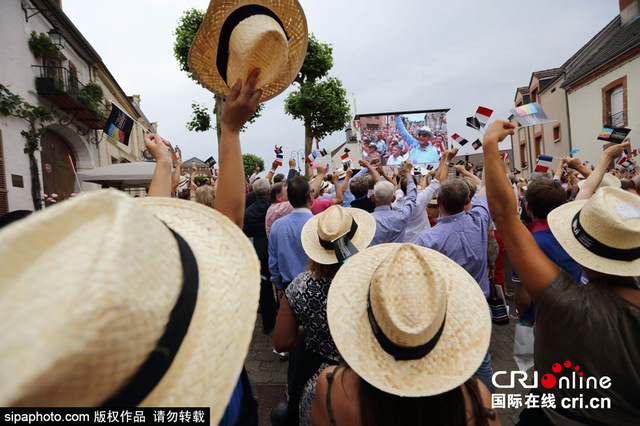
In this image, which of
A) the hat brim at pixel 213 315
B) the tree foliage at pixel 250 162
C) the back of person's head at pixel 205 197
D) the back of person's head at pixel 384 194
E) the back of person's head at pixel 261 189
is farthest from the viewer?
the tree foliage at pixel 250 162

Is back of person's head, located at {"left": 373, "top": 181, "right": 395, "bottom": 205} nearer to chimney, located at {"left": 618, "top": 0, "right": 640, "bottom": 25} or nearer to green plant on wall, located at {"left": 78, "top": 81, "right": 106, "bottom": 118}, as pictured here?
green plant on wall, located at {"left": 78, "top": 81, "right": 106, "bottom": 118}

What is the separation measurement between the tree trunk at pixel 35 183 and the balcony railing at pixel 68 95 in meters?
2.65

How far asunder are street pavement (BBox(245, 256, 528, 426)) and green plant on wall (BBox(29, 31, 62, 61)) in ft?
45.7

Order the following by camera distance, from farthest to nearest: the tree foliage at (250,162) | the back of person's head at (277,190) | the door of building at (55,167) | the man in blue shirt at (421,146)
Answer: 1. the tree foliage at (250,162)
2. the man in blue shirt at (421,146)
3. the door of building at (55,167)
4. the back of person's head at (277,190)

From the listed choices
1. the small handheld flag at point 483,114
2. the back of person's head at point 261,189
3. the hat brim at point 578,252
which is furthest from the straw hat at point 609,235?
the back of person's head at point 261,189

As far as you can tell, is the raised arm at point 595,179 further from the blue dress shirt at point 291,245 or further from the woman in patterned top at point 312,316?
the blue dress shirt at point 291,245

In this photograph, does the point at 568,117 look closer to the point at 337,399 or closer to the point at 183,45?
the point at 183,45

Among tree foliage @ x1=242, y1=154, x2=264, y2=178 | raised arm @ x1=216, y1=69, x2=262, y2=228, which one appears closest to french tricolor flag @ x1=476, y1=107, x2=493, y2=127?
raised arm @ x1=216, y1=69, x2=262, y2=228

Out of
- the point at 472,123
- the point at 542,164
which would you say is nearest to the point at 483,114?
the point at 542,164

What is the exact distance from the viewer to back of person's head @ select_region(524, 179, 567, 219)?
3.02 meters

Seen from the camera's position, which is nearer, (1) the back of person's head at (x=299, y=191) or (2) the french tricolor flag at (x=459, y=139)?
(1) the back of person's head at (x=299, y=191)

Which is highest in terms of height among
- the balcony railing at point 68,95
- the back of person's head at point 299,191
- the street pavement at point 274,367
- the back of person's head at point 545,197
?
the balcony railing at point 68,95

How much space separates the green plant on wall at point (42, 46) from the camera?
12016 millimetres

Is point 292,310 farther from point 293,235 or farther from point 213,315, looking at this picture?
point 293,235
